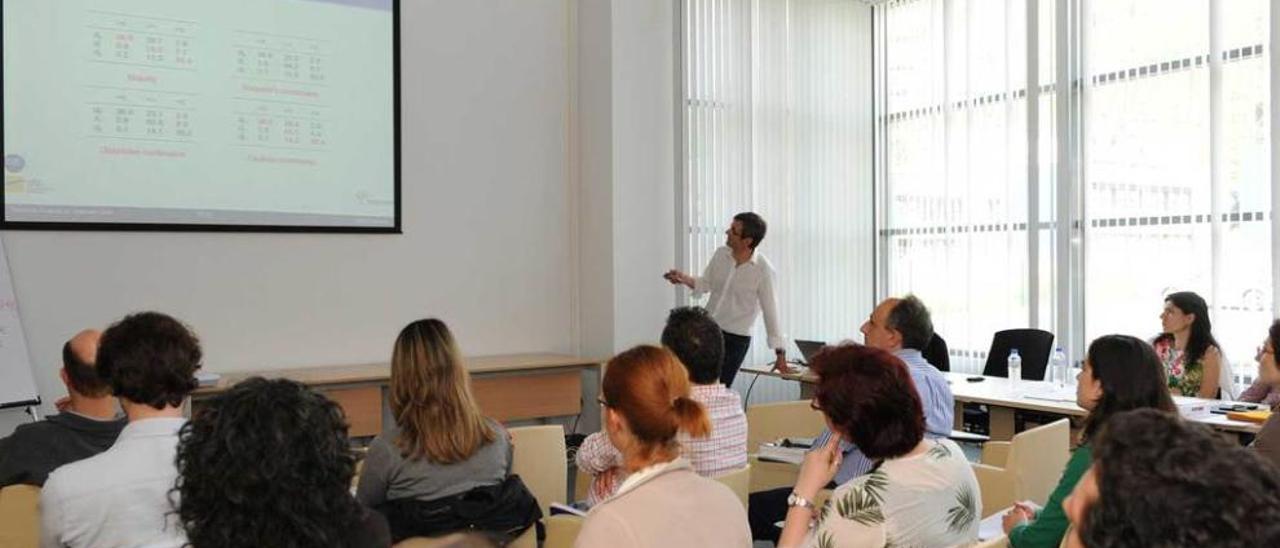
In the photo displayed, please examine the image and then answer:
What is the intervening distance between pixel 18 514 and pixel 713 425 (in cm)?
200

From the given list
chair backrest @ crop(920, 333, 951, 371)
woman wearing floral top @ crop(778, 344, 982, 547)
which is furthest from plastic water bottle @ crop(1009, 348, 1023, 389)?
woman wearing floral top @ crop(778, 344, 982, 547)

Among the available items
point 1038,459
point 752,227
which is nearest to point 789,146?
point 752,227

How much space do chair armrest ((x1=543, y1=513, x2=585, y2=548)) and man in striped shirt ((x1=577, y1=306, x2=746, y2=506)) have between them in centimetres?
27

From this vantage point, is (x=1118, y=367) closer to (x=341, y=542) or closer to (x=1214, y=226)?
(x=341, y=542)

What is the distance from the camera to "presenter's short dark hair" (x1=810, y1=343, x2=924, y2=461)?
2.23 metres

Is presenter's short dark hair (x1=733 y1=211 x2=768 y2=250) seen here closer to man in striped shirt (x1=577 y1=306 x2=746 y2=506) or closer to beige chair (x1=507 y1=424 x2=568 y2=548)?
man in striped shirt (x1=577 y1=306 x2=746 y2=506)

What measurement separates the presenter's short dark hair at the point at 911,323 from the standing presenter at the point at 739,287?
247 cm

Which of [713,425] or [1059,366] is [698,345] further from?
[1059,366]

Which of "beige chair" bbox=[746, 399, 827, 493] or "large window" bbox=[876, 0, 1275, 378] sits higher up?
"large window" bbox=[876, 0, 1275, 378]

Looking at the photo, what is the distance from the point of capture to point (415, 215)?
6.38 meters

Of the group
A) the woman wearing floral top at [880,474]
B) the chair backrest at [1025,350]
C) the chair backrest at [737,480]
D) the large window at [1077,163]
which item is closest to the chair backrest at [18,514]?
the chair backrest at [737,480]

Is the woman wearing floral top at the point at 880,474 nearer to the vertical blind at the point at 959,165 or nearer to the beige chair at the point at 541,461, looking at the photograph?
the beige chair at the point at 541,461

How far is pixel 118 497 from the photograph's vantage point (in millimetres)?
1949

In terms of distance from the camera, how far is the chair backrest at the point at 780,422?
4055 millimetres
